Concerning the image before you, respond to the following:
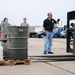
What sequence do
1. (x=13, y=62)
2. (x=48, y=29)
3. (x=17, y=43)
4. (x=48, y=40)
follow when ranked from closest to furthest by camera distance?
1. (x=13, y=62)
2. (x=17, y=43)
3. (x=48, y=29)
4. (x=48, y=40)

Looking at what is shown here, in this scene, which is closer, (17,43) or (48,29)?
(17,43)

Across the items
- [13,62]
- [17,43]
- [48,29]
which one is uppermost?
[48,29]

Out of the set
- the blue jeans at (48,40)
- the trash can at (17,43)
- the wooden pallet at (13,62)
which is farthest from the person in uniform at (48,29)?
the wooden pallet at (13,62)

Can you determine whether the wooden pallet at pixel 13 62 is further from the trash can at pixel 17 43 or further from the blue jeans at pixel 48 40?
the blue jeans at pixel 48 40

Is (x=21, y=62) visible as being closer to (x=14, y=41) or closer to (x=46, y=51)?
(x=14, y=41)

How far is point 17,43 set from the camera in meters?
9.91

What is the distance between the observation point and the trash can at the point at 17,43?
9859 millimetres

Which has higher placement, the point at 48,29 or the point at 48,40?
the point at 48,29

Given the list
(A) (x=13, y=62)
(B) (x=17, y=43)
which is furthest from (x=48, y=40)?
(A) (x=13, y=62)

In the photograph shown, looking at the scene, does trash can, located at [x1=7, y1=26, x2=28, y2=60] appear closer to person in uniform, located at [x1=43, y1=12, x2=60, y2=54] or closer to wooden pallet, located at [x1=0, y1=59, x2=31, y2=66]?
wooden pallet, located at [x1=0, y1=59, x2=31, y2=66]

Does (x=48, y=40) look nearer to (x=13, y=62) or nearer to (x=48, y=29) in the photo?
(x=48, y=29)

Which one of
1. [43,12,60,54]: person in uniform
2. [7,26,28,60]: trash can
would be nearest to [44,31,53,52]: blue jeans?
[43,12,60,54]: person in uniform

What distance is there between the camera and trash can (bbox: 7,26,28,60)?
9.86 metres

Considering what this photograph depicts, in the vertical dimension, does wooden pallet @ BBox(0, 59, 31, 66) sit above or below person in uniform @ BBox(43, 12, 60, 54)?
below
